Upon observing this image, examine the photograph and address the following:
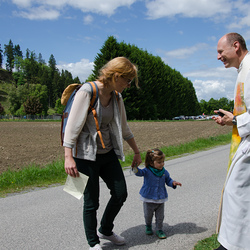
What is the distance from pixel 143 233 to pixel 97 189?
99cm

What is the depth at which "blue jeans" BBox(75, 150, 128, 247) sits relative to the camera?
291 centimetres

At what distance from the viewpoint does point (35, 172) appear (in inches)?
263

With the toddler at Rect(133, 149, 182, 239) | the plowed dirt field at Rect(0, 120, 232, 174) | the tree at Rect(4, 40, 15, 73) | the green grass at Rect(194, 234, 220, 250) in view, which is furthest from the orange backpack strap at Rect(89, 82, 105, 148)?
the tree at Rect(4, 40, 15, 73)

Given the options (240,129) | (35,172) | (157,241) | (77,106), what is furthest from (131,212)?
(35,172)

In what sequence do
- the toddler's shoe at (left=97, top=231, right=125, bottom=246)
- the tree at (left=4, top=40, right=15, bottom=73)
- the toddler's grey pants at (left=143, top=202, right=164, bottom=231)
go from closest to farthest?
the toddler's shoe at (left=97, top=231, right=125, bottom=246), the toddler's grey pants at (left=143, top=202, right=164, bottom=231), the tree at (left=4, top=40, right=15, bottom=73)

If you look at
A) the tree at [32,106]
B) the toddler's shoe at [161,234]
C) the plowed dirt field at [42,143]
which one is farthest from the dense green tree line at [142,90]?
the toddler's shoe at [161,234]

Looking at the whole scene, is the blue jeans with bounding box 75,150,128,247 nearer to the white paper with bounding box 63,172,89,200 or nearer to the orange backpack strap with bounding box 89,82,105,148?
the white paper with bounding box 63,172,89,200

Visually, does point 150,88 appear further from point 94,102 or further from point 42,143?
point 94,102

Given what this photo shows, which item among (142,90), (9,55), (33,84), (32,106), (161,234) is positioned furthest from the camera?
(9,55)

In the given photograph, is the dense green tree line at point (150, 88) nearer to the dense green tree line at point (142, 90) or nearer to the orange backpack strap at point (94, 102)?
the dense green tree line at point (142, 90)

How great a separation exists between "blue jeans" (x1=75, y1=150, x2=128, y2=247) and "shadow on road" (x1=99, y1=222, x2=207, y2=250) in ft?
0.79

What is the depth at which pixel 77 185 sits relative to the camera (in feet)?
9.45

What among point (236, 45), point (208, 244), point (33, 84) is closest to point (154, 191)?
point (208, 244)

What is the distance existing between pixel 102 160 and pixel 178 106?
77027 millimetres
